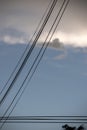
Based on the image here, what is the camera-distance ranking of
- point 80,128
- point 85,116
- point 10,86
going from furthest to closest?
point 80,128
point 85,116
point 10,86

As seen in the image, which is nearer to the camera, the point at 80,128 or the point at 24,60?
the point at 24,60

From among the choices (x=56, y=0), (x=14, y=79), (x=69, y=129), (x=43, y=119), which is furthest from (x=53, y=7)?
(x=69, y=129)

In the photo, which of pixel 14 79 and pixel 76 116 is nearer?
pixel 14 79

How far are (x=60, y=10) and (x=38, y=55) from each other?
2981 mm

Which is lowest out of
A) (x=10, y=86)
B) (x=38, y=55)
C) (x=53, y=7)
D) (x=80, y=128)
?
(x=10, y=86)

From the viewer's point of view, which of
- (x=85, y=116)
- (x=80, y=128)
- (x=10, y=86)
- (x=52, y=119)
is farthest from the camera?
(x=80, y=128)

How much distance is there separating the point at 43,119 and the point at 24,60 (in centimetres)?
818

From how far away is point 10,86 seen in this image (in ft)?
66.7

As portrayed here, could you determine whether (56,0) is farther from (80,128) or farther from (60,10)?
(80,128)

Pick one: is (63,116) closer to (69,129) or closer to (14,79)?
(14,79)

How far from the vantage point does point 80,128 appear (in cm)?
5047

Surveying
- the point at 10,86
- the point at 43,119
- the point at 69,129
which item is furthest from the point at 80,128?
the point at 10,86

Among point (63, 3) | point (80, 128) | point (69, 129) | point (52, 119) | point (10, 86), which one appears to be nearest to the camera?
point (63, 3)

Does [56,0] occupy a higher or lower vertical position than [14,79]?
higher
